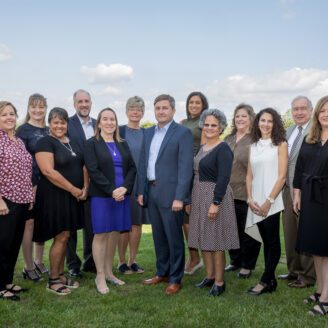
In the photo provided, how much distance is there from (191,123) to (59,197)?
2481mm

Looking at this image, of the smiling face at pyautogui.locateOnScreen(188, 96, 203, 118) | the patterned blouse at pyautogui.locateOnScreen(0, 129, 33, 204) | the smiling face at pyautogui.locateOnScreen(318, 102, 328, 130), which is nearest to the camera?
the smiling face at pyautogui.locateOnScreen(318, 102, 328, 130)

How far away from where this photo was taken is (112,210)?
5.76m

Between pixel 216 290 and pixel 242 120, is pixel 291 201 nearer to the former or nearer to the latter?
pixel 242 120

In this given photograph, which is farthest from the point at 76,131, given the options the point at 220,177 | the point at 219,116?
the point at 220,177

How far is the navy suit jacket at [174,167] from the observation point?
563 cm

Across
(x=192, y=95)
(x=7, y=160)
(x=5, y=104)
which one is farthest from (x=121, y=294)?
(x=192, y=95)

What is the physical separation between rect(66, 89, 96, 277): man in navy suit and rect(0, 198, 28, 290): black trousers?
4.14 feet

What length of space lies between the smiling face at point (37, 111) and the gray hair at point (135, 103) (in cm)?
130

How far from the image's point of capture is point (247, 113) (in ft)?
21.8

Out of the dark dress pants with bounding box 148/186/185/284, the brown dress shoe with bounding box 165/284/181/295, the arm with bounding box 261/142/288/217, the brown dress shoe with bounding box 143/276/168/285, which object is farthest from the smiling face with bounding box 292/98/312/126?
the brown dress shoe with bounding box 143/276/168/285

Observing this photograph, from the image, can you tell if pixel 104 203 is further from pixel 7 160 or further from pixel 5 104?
pixel 5 104

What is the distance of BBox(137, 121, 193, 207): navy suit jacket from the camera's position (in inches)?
222

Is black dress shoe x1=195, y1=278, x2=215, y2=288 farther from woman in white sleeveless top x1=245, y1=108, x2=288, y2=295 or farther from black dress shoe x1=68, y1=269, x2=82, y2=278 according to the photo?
black dress shoe x1=68, y1=269, x2=82, y2=278

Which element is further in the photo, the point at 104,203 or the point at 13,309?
the point at 104,203
